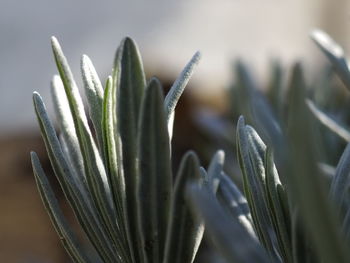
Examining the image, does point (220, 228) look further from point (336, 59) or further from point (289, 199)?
point (336, 59)

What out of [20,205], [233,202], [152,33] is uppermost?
[233,202]

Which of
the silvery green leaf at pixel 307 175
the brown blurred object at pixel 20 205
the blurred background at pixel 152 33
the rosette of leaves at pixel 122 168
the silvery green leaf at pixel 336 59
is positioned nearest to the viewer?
the silvery green leaf at pixel 307 175

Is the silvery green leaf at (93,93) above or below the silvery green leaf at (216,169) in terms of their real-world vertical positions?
above

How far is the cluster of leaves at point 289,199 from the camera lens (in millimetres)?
239

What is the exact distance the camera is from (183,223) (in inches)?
13.4

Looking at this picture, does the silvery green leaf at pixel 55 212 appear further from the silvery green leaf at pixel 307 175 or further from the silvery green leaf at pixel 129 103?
the silvery green leaf at pixel 307 175

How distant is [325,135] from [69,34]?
3.18 meters

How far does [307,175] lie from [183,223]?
115 millimetres

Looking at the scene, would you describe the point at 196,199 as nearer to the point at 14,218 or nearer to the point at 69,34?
the point at 14,218

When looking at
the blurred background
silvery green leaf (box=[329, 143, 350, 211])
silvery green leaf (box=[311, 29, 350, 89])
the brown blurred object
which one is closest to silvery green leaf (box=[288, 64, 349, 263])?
silvery green leaf (box=[329, 143, 350, 211])

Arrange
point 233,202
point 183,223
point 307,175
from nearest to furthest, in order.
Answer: point 307,175
point 183,223
point 233,202

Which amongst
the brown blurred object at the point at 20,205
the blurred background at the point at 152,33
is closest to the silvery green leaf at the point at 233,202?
the brown blurred object at the point at 20,205

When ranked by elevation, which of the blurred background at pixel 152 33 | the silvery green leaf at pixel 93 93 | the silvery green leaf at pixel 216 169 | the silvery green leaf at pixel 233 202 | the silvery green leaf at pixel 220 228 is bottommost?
the blurred background at pixel 152 33

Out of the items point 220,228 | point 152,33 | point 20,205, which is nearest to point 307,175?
point 220,228
